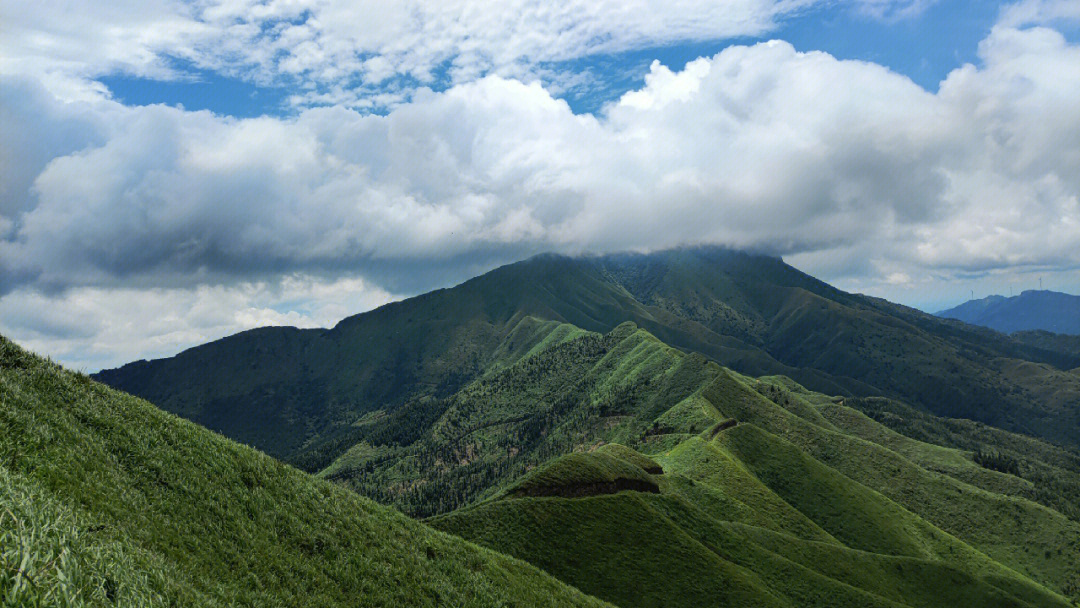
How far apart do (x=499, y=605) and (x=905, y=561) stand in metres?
156

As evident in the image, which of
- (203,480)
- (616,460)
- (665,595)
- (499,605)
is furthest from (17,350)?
(616,460)

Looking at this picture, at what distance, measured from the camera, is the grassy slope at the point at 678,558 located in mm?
106562

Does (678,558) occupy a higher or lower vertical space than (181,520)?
lower

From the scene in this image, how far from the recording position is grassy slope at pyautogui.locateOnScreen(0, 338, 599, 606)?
21109mm

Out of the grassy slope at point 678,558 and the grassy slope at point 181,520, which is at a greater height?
the grassy slope at point 181,520

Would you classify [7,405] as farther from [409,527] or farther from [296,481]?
[409,527]

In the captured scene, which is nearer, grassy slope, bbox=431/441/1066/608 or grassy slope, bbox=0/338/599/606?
grassy slope, bbox=0/338/599/606

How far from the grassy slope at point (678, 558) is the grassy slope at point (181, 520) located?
43943 millimetres

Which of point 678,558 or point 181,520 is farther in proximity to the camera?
point 678,558

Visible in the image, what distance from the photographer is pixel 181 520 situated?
39188mm

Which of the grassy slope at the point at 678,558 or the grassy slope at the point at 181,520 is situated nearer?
the grassy slope at the point at 181,520

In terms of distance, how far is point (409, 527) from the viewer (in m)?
65.0

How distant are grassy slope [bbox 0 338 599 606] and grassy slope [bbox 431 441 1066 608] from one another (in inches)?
1730

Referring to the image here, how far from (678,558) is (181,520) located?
99.2 metres
